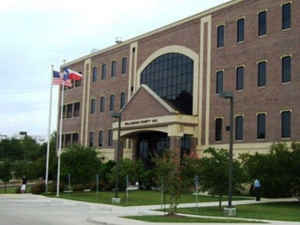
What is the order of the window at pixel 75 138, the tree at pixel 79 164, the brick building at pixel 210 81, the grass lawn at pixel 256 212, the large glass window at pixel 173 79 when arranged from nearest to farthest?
the grass lawn at pixel 256 212
the brick building at pixel 210 81
the tree at pixel 79 164
the large glass window at pixel 173 79
the window at pixel 75 138

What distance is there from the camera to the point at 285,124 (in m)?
40.1

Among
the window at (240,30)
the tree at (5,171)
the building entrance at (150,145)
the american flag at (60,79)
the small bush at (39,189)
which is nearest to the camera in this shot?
the american flag at (60,79)

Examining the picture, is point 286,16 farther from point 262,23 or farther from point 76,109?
point 76,109

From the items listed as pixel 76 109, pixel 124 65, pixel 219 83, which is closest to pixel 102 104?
pixel 124 65

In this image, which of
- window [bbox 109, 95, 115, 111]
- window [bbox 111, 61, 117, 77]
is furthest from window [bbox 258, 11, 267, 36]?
window [bbox 109, 95, 115, 111]

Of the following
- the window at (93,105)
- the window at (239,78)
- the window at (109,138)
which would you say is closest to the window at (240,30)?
the window at (239,78)

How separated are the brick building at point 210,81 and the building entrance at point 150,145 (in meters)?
0.11

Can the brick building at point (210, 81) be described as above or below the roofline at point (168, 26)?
below

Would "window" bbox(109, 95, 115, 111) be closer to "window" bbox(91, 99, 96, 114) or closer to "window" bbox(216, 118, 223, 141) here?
"window" bbox(91, 99, 96, 114)

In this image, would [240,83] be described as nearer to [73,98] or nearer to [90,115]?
[90,115]

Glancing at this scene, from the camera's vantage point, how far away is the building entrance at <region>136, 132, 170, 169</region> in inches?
2046

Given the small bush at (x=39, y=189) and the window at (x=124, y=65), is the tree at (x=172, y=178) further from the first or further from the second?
the window at (x=124, y=65)

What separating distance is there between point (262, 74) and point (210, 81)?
19.6 ft

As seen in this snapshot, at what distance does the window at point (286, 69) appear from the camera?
4028 centimetres
